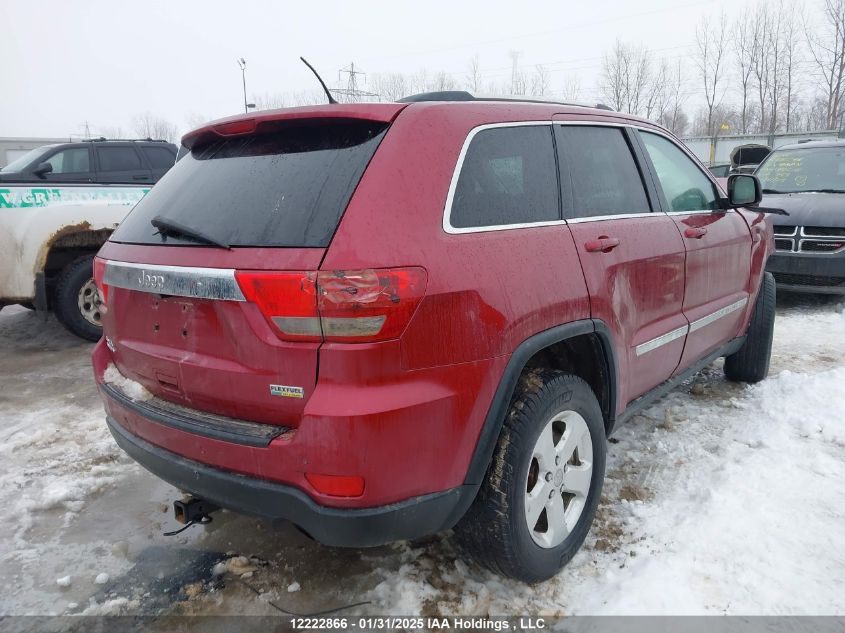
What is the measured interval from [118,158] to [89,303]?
339cm

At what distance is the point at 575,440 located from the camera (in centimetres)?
243

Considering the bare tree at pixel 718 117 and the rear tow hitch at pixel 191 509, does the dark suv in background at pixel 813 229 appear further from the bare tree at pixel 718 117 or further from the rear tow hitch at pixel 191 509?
the bare tree at pixel 718 117

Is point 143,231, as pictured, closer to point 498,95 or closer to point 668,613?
point 498,95

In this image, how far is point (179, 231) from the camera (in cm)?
214

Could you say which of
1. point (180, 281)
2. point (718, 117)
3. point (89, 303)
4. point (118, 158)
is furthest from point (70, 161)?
point (718, 117)

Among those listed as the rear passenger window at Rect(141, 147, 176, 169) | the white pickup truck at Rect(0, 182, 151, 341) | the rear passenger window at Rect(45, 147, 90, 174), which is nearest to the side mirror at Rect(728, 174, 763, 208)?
the white pickup truck at Rect(0, 182, 151, 341)

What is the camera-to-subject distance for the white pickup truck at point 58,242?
5277 mm

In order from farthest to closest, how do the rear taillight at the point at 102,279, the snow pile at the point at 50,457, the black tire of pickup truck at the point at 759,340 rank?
1. the black tire of pickup truck at the point at 759,340
2. the snow pile at the point at 50,457
3. the rear taillight at the point at 102,279

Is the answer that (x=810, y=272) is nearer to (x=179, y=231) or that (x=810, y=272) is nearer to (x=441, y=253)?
(x=441, y=253)

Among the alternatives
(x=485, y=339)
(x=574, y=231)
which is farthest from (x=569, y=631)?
(x=574, y=231)

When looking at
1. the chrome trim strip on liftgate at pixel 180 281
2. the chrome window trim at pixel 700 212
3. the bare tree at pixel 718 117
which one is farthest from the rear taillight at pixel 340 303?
the bare tree at pixel 718 117

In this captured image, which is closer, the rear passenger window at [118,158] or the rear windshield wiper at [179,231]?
the rear windshield wiper at [179,231]

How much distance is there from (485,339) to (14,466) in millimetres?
3105

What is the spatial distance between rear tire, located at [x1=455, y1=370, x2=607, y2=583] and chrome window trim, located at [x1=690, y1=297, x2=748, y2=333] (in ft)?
3.93
